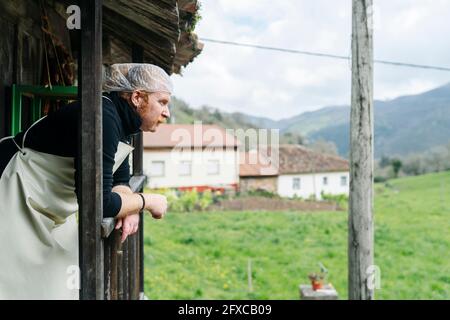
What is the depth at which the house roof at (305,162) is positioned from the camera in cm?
3797

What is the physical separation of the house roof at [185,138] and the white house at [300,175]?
6.82 ft

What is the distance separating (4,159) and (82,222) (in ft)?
1.59

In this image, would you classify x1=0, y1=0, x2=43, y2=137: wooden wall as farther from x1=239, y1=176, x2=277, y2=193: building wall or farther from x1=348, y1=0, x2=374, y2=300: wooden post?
x1=239, y1=176, x2=277, y2=193: building wall

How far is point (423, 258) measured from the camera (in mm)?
15508

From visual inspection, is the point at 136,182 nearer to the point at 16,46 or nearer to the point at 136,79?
the point at 16,46

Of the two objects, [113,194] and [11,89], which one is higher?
[11,89]

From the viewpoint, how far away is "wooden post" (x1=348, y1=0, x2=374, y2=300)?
522cm

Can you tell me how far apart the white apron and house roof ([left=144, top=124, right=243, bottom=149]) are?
29.4 m

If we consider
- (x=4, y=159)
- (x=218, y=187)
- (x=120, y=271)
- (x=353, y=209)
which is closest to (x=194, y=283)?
(x=353, y=209)

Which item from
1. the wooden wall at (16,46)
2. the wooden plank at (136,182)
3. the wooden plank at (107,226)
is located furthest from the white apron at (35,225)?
the wooden plank at (136,182)

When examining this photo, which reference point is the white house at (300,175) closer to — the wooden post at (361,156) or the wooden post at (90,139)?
the wooden post at (361,156)

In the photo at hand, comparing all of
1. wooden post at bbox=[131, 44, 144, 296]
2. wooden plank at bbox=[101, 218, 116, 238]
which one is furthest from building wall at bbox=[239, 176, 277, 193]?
wooden plank at bbox=[101, 218, 116, 238]
